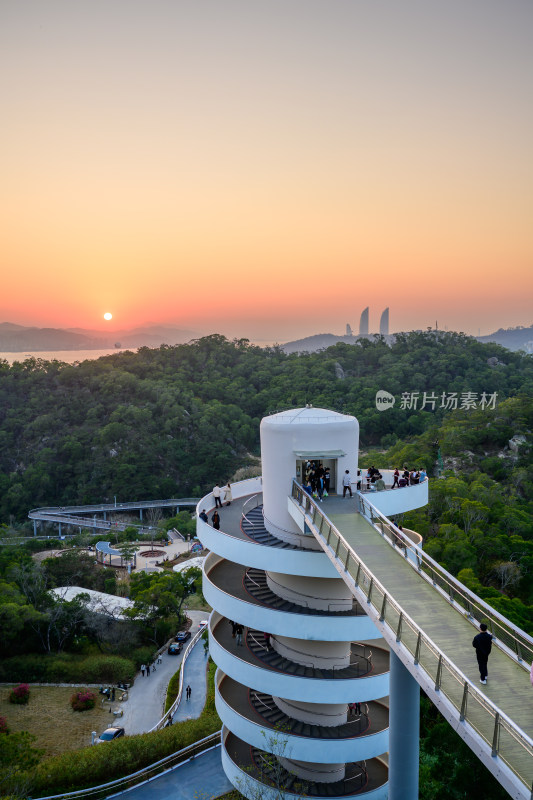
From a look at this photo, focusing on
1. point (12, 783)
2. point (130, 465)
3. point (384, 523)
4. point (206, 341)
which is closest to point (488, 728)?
point (384, 523)

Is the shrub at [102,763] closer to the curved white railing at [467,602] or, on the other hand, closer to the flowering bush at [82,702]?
the flowering bush at [82,702]

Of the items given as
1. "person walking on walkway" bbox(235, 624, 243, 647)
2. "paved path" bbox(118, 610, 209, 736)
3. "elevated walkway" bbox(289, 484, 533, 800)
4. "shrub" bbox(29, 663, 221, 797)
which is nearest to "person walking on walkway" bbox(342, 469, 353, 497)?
"elevated walkway" bbox(289, 484, 533, 800)

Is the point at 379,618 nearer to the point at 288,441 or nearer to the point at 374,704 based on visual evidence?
the point at 288,441

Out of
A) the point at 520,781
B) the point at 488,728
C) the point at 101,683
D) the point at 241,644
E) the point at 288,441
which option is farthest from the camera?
the point at 101,683

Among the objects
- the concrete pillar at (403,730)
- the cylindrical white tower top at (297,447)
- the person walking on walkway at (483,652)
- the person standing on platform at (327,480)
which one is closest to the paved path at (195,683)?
the cylindrical white tower top at (297,447)

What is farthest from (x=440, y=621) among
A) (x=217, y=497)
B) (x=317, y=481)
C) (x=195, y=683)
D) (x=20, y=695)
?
(x=20, y=695)

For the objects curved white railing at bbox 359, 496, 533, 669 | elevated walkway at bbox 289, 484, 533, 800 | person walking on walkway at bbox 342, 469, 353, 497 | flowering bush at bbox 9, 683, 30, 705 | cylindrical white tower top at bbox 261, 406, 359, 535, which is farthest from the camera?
flowering bush at bbox 9, 683, 30, 705

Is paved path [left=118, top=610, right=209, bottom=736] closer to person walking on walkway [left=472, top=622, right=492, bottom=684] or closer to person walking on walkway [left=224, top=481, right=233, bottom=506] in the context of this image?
person walking on walkway [left=224, top=481, right=233, bottom=506]
